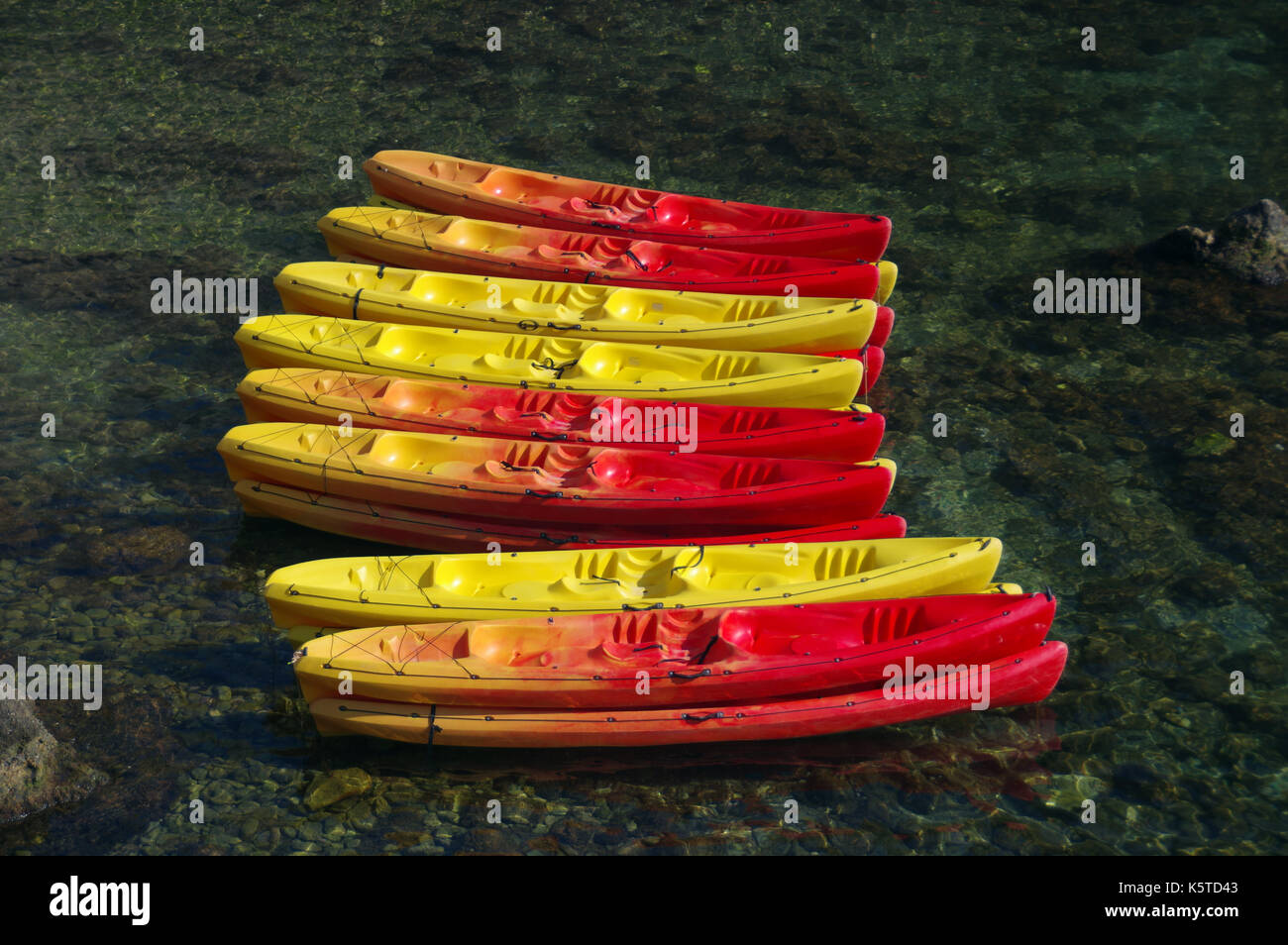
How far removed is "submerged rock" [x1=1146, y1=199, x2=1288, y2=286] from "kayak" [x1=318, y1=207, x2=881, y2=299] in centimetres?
387

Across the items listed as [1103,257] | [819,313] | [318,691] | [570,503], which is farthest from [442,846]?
[1103,257]

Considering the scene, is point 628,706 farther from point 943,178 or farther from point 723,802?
point 943,178

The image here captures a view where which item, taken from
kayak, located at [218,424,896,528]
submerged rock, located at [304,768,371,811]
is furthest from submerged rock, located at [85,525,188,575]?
submerged rock, located at [304,768,371,811]

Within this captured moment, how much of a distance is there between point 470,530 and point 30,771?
346 centimetres

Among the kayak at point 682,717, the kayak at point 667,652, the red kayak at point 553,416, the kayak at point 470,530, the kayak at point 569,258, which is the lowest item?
the kayak at point 682,717

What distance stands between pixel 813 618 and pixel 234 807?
407 cm

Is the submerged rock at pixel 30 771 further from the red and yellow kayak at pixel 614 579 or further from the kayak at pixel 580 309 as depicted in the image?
the kayak at pixel 580 309

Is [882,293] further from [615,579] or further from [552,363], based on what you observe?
[615,579]

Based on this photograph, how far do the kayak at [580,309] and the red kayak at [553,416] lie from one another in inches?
35.3

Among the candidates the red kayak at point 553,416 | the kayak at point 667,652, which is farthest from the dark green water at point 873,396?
the red kayak at point 553,416

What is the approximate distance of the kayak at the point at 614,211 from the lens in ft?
39.7

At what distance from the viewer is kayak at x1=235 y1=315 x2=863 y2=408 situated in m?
10.5

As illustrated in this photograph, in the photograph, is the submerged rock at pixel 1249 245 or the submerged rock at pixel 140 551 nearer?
the submerged rock at pixel 140 551

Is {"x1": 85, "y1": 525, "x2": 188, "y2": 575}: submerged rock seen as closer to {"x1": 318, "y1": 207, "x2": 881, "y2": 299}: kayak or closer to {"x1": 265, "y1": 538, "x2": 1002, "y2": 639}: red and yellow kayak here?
{"x1": 265, "y1": 538, "x2": 1002, "y2": 639}: red and yellow kayak
